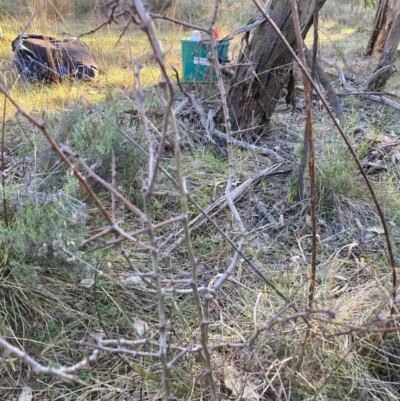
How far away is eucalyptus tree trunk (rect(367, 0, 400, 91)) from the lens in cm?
375

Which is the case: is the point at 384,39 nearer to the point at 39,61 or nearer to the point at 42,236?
the point at 39,61

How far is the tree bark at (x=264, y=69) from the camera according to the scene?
8.17 feet

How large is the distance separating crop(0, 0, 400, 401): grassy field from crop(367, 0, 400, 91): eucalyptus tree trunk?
133 cm

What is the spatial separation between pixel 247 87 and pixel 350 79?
7.65ft

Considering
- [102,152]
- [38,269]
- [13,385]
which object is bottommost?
[13,385]

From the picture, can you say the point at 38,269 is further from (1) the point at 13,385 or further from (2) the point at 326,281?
(2) the point at 326,281

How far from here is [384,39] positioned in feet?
17.9

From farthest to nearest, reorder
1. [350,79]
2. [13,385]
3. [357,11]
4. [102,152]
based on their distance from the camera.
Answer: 1. [357,11]
2. [350,79]
3. [102,152]
4. [13,385]

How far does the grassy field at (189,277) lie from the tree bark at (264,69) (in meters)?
0.26

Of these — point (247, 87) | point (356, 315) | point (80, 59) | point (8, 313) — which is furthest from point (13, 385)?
point (80, 59)

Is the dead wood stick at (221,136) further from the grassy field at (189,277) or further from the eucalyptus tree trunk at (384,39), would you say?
the eucalyptus tree trunk at (384,39)

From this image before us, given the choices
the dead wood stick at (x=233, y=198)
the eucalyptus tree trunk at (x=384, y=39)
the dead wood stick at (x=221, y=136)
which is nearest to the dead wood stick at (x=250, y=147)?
the dead wood stick at (x=221, y=136)

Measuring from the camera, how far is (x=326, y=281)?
1.49 meters

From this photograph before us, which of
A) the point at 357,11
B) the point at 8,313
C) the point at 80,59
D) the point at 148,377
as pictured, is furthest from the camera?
the point at 357,11
